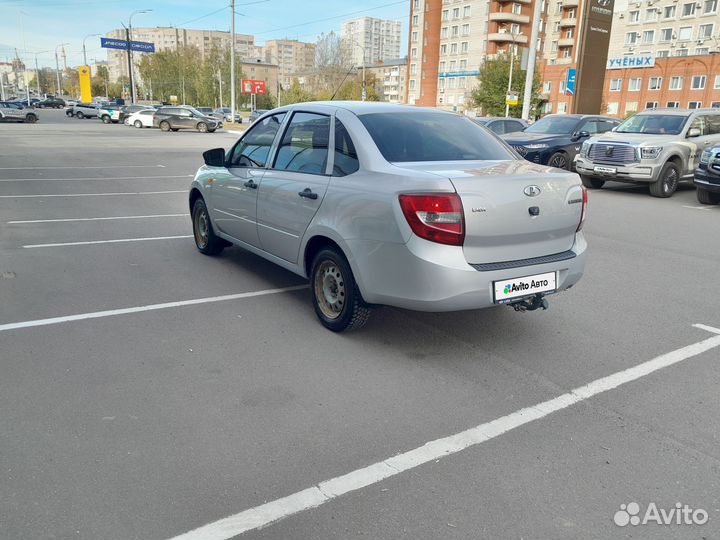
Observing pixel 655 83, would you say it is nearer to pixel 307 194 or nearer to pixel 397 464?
pixel 307 194

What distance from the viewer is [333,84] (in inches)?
3642

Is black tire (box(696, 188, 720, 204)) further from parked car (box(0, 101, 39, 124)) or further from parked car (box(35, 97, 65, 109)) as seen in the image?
parked car (box(35, 97, 65, 109))

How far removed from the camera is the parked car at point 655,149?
43.2 ft

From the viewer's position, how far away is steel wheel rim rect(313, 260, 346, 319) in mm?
4648

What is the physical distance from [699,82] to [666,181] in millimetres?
65230

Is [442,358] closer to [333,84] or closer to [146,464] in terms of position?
[146,464]

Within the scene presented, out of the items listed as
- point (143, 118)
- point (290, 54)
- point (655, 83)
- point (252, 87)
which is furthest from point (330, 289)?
point (290, 54)

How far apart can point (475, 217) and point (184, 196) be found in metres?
Result: 9.50

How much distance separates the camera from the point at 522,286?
4.19 metres

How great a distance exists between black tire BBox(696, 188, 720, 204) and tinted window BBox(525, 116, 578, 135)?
5.12m

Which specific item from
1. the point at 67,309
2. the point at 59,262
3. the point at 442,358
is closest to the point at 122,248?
the point at 59,262

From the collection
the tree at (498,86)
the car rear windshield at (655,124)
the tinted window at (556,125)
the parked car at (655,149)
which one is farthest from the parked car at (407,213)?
the tree at (498,86)

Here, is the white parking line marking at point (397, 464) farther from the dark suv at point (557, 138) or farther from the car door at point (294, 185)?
the dark suv at point (557, 138)

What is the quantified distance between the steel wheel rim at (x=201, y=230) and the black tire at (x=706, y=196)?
1025cm
